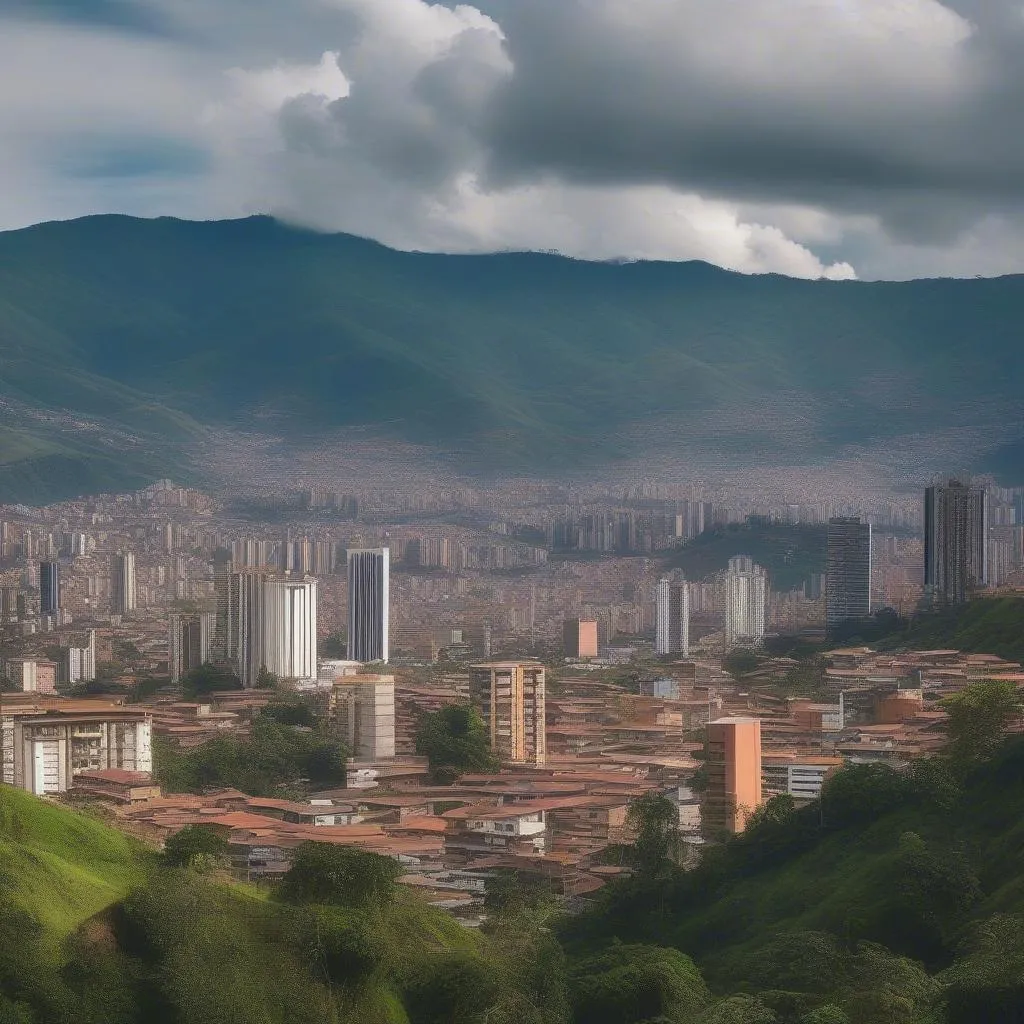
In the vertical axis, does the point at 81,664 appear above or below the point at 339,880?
below

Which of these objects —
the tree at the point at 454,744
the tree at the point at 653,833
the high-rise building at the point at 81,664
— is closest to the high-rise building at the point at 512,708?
the tree at the point at 454,744

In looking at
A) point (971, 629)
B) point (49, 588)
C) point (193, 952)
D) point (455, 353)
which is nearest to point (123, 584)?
point (49, 588)

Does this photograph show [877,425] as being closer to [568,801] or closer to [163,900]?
[568,801]

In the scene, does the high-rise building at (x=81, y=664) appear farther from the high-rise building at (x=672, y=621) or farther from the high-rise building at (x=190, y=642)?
the high-rise building at (x=672, y=621)

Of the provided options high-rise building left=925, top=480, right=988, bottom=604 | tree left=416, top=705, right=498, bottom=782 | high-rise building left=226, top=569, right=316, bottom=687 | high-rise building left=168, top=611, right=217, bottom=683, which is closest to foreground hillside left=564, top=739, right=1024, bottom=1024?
tree left=416, top=705, right=498, bottom=782

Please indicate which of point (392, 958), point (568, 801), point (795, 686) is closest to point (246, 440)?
point (795, 686)

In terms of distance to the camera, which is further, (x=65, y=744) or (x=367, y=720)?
(x=367, y=720)

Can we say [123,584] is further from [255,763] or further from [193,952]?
[193,952]
